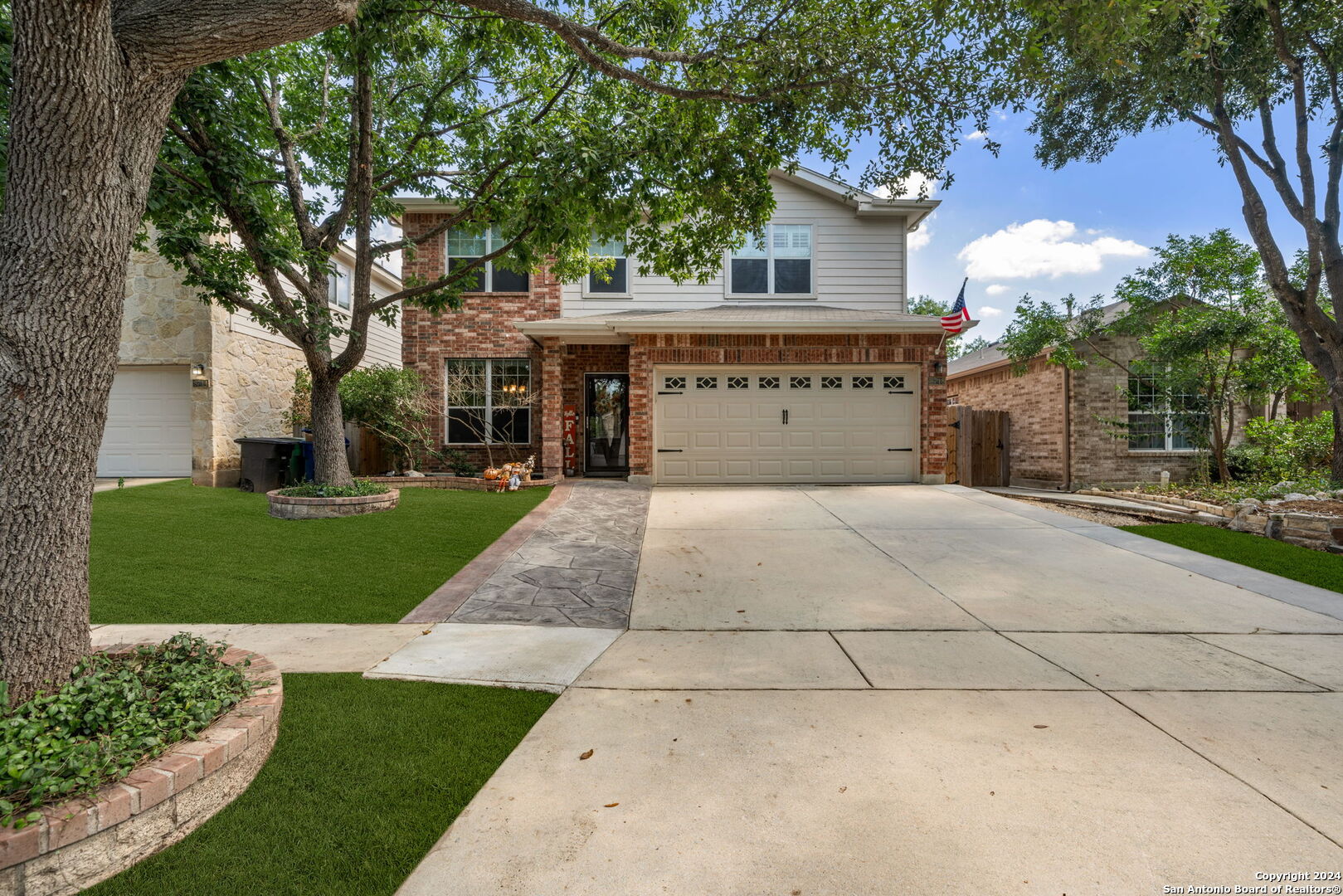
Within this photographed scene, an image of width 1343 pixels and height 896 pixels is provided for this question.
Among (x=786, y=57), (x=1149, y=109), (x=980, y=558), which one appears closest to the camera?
(x=786, y=57)

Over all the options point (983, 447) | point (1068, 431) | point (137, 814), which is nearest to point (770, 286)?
point (983, 447)

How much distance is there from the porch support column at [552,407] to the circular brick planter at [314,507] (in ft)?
13.4

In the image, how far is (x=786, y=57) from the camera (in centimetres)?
510

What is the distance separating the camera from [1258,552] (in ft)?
20.8

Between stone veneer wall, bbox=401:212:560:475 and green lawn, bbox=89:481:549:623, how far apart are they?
4.20 metres

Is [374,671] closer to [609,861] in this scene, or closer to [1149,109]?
[609,861]

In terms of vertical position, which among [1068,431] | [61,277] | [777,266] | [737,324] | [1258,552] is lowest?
[1258,552]

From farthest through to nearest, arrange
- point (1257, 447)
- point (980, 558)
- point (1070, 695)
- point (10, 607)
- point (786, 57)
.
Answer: point (1257, 447) < point (980, 558) < point (786, 57) < point (1070, 695) < point (10, 607)

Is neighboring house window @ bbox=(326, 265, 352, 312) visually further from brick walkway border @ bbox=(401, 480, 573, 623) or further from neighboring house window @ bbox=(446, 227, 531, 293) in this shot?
brick walkway border @ bbox=(401, 480, 573, 623)

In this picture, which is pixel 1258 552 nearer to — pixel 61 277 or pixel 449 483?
pixel 61 277

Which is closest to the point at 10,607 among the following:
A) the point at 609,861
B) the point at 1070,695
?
the point at 609,861

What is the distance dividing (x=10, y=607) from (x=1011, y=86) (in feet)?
23.4

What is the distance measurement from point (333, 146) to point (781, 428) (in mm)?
8803

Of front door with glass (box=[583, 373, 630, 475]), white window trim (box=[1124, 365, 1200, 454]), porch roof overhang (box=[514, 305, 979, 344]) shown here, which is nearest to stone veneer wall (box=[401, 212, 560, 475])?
front door with glass (box=[583, 373, 630, 475])
